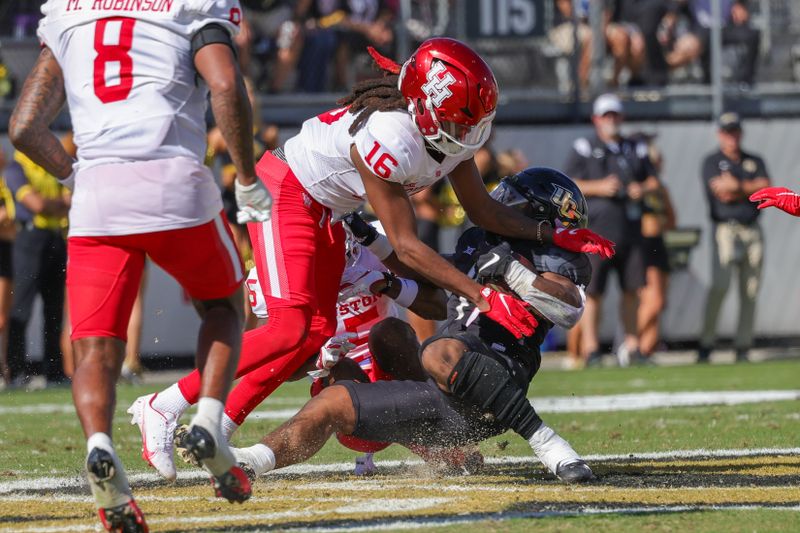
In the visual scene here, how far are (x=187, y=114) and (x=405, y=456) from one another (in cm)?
243

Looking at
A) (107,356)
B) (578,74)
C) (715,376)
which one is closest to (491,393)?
(107,356)

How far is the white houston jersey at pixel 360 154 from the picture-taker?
16.0 ft

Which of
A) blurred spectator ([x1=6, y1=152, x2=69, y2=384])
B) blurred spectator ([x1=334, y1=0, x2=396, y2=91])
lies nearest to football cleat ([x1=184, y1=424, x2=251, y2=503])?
blurred spectator ([x1=6, y1=152, x2=69, y2=384])

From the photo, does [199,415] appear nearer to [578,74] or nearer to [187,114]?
[187,114]

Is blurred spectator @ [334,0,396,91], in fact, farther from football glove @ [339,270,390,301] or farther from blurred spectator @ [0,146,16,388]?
football glove @ [339,270,390,301]

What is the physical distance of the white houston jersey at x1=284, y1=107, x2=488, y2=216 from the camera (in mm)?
4875

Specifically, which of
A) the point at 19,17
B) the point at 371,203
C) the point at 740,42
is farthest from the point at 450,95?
the point at 740,42

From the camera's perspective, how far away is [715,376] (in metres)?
10.5

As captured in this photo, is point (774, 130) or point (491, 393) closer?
point (491, 393)

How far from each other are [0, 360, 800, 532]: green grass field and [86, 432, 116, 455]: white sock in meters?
0.31

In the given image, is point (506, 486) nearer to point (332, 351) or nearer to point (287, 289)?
point (332, 351)

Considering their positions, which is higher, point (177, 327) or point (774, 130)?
point (774, 130)

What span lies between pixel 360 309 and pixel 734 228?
7217 millimetres

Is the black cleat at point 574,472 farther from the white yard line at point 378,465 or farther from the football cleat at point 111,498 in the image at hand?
the football cleat at point 111,498
